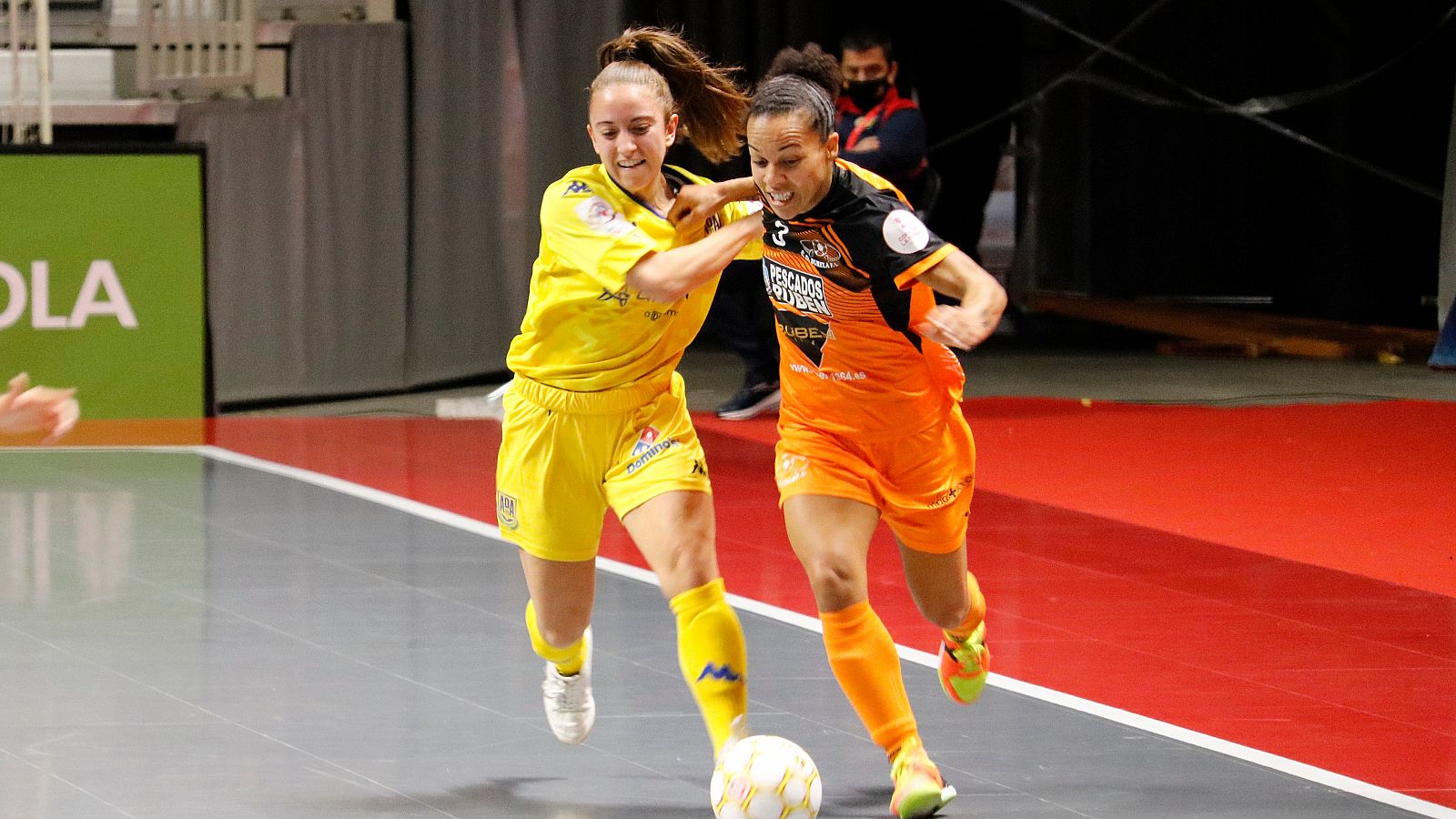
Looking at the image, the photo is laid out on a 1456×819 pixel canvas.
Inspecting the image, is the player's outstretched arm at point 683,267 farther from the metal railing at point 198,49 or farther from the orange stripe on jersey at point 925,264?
the metal railing at point 198,49

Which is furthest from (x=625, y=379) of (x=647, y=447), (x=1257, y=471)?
(x=1257, y=471)

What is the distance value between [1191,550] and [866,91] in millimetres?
3098

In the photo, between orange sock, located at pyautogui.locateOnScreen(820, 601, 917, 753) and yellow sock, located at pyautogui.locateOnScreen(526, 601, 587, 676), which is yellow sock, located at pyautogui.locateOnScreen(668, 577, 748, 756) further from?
yellow sock, located at pyautogui.locateOnScreen(526, 601, 587, 676)

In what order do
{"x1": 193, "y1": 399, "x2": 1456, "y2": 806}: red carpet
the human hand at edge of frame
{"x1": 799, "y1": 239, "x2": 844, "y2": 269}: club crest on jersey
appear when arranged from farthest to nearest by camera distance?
1. {"x1": 193, "y1": 399, "x2": 1456, "y2": 806}: red carpet
2. {"x1": 799, "y1": 239, "x2": 844, "y2": 269}: club crest on jersey
3. the human hand at edge of frame

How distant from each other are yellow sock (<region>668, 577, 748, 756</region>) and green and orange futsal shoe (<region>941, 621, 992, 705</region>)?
90 cm

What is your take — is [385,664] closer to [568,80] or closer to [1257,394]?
[568,80]

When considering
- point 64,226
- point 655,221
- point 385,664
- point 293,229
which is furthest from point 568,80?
point 655,221

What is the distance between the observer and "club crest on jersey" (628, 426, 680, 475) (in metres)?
4.62

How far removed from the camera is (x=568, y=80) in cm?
1193

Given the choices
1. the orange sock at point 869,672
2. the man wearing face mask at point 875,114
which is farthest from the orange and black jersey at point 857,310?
the man wearing face mask at point 875,114

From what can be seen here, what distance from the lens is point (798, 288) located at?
15.4 ft

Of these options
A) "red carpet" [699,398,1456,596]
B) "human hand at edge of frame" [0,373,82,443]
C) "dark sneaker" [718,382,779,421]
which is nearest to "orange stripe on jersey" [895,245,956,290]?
"human hand at edge of frame" [0,373,82,443]

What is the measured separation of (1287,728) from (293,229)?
7.43 metres

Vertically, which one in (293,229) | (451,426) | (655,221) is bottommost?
(451,426)
